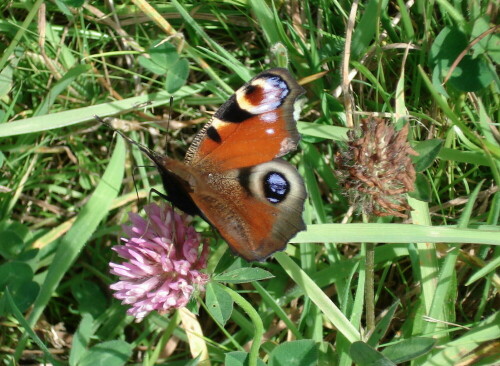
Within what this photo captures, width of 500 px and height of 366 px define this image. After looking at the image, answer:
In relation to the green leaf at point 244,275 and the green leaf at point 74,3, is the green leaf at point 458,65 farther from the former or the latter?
the green leaf at point 74,3

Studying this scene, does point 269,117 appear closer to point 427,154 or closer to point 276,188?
point 276,188

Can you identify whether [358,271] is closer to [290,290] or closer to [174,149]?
[290,290]

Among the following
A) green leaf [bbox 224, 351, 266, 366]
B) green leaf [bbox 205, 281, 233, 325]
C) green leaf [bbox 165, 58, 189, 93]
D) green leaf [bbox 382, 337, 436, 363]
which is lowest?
green leaf [bbox 382, 337, 436, 363]

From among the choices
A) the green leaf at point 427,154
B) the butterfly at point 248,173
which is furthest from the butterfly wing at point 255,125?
the green leaf at point 427,154

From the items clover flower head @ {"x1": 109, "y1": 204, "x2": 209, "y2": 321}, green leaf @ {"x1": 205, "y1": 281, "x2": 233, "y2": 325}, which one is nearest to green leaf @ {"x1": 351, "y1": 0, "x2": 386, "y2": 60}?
clover flower head @ {"x1": 109, "y1": 204, "x2": 209, "y2": 321}

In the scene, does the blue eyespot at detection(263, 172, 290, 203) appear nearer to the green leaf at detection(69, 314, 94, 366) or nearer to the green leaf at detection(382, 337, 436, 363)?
the green leaf at detection(382, 337, 436, 363)

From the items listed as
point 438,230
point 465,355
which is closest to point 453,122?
point 438,230

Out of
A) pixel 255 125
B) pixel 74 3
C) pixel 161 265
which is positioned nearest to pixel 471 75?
pixel 255 125
